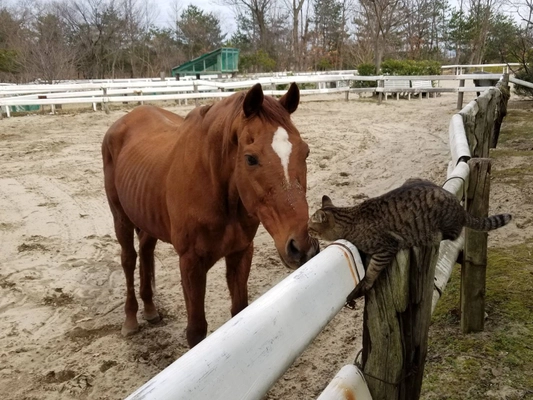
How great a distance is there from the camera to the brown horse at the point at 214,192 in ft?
7.18

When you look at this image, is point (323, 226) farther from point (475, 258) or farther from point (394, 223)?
point (475, 258)

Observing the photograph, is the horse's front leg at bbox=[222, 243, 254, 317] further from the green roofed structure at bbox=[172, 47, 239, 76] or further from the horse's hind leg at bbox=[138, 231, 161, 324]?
the green roofed structure at bbox=[172, 47, 239, 76]

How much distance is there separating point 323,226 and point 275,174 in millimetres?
402

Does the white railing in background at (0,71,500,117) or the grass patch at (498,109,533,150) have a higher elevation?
the white railing in background at (0,71,500,117)

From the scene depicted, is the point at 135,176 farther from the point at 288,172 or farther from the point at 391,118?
the point at 391,118

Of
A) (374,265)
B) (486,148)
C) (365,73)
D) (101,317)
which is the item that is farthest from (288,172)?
(365,73)

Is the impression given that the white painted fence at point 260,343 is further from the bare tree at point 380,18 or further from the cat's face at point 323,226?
the bare tree at point 380,18

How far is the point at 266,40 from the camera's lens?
4184 centimetres

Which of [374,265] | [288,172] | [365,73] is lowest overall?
[374,265]

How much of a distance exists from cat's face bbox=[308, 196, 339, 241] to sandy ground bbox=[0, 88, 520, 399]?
4.30 feet

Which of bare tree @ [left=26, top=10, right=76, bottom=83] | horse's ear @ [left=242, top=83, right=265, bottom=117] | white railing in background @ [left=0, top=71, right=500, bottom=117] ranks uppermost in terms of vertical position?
bare tree @ [left=26, top=10, right=76, bottom=83]

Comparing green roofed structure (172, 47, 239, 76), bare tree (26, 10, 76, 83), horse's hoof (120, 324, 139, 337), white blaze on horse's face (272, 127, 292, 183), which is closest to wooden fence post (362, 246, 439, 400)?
white blaze on horse's face (272, 127, 292, 183)

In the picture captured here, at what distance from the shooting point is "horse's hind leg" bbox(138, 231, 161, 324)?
159 inches

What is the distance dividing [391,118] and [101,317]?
11717mm
